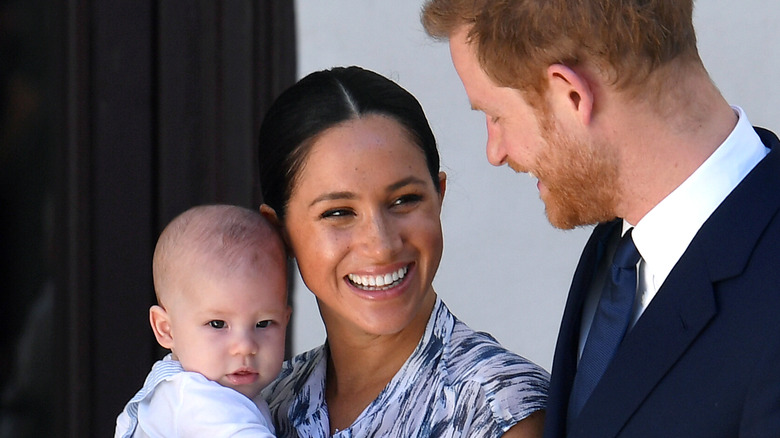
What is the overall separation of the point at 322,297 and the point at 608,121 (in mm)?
802

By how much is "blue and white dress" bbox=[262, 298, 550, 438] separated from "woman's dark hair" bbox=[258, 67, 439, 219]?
37 centimetres

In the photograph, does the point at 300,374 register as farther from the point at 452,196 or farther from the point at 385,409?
the point at 452,196

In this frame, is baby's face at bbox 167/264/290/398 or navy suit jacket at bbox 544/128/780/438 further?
baby's face at bbox 167/264/290/398

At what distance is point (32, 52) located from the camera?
11.2 feet

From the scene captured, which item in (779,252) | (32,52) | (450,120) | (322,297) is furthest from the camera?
(450,120)

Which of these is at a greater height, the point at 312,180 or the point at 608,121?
the point at 608,121

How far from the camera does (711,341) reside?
1714 mm

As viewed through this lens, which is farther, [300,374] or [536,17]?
[300,374]

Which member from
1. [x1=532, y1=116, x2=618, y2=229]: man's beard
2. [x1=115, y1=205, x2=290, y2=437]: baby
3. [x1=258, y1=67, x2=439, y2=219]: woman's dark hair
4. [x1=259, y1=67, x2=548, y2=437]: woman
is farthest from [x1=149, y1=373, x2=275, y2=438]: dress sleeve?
[x1=532, y1=116, x2=618, y2=229]: man's beard

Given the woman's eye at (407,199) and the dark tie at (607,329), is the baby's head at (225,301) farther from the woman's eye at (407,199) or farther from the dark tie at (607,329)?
the dark tie at (607,329)

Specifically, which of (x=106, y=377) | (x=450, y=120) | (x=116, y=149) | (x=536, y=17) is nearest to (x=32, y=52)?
(x=116, y=149)

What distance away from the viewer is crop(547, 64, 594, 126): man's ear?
6.19 feet

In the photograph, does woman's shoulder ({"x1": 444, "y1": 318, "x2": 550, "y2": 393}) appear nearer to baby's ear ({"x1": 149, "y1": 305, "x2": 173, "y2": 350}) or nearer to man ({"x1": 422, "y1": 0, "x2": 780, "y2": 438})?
man ({"x1": 422, "y1": 0, "x2": 780, "y2": 438})

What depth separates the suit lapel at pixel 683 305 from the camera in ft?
5.70
